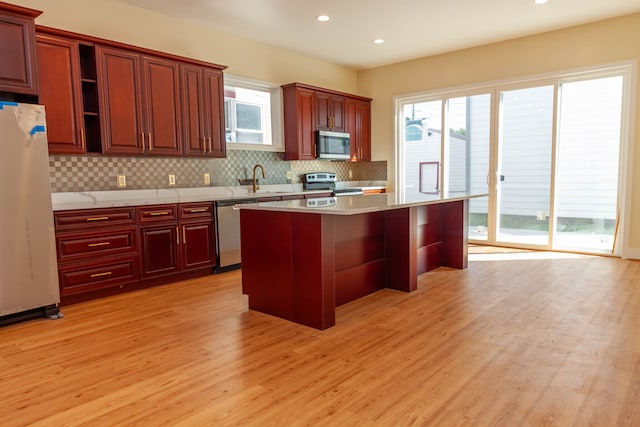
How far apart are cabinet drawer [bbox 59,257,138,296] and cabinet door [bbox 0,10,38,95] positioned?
54.8 inches

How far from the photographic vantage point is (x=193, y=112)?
176 inches

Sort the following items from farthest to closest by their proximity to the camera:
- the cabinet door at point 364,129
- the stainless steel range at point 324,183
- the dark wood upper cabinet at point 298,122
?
1. the cabinet door at point 364,129
2. the stainless steel range at point 324,183
3. the dark wood upper cabinet at point 298,122

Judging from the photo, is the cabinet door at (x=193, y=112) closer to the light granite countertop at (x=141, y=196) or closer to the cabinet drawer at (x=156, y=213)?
the light granite countertop at (x=141, y=196)

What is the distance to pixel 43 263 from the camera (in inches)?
121

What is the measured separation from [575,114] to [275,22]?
148 inches

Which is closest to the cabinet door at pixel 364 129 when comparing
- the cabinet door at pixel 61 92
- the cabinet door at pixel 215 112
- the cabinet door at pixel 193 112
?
the cabinet door at pixel 215 112

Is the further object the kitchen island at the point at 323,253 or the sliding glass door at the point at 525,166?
the sliding glass door at the point at 525,166

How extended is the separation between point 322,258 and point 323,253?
0.11 feet

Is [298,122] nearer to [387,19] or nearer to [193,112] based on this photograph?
[193,112]

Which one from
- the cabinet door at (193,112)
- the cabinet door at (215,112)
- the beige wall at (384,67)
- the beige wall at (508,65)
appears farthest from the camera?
the beige wall at (508,65)

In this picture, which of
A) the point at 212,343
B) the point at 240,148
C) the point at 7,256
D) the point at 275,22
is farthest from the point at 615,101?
the point at 7,256

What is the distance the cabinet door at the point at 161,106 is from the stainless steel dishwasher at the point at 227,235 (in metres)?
0.74

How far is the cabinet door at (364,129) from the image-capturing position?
22.1 feet

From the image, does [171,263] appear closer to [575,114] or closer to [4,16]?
[4,16]
